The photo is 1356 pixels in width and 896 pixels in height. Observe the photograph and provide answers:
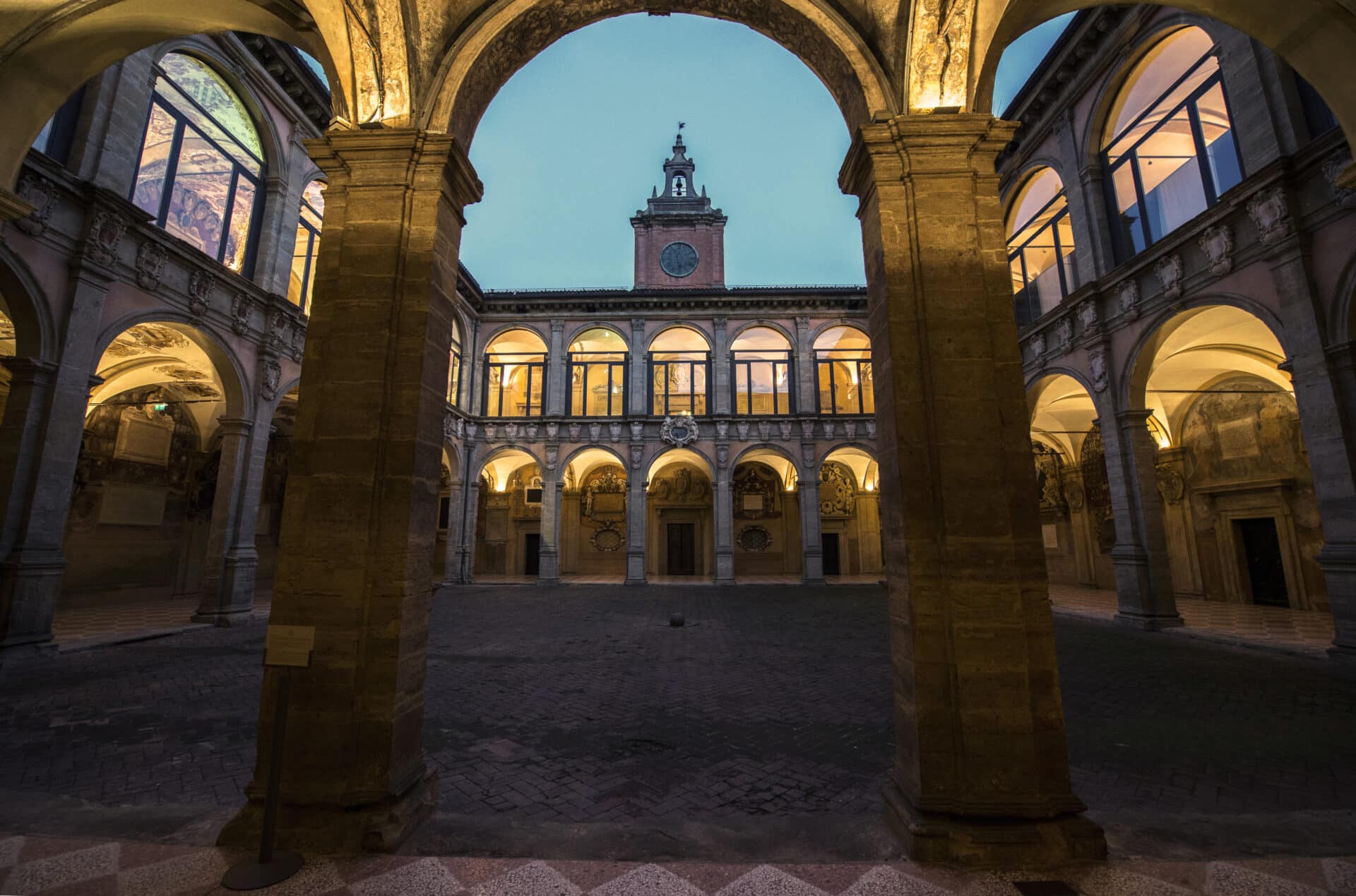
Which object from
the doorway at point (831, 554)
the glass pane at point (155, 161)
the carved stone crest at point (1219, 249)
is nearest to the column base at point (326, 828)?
the glass pane at point (155, 161)

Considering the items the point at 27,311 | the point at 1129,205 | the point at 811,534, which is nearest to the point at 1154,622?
the point at 1129,205

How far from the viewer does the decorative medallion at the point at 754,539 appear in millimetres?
25109

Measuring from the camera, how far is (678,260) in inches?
1079

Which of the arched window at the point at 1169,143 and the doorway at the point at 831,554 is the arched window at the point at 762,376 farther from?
the arched window at the point at 1169,143

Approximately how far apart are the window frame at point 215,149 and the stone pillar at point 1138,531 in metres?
18.0

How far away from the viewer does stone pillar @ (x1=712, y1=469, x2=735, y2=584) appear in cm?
2070

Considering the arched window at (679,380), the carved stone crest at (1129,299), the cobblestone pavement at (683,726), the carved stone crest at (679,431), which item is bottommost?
the cobblestone pavement at (683,726)

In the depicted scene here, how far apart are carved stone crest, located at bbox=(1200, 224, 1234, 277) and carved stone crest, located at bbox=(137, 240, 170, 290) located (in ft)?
58.4

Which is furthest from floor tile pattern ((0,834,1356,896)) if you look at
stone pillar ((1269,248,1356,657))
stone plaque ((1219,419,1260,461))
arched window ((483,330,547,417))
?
arched window ((483,330,547,417))

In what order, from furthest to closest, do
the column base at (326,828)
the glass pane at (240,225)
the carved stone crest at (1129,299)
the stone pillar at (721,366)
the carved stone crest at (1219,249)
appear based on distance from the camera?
1. the stone pillar at (721,366)
2. the glass pane at (240,225)
3. the carved stone crest at (1129,299)
4. the carved stone crest at (1219,249)
5. the column base at (326,828)

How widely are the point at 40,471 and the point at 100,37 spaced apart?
6.76 metres

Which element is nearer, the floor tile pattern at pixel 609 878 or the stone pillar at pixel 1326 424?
the floor tile pattern at pixel 609 878

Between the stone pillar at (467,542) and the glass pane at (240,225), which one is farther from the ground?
the glass pane at (240,225)

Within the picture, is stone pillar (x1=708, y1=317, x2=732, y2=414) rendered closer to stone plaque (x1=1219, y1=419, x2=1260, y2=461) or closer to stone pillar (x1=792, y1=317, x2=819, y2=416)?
stone pillar (x1=792, y1=317, x2=819, y2=416)
